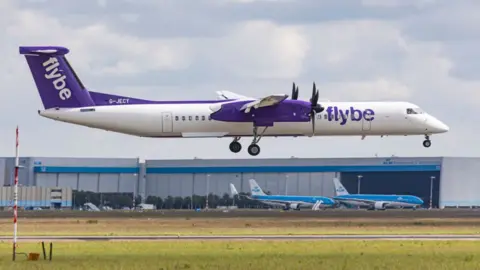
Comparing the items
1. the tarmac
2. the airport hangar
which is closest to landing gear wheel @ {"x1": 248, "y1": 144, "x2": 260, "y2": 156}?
the tarmac

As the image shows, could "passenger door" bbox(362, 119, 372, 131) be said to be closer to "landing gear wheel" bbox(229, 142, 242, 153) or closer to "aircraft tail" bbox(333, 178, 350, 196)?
"landing gear wheel" bbox(229, 142, 242, 153)

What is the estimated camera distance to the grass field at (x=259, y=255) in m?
43.0

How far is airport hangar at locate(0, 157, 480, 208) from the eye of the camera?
190250 millimetres

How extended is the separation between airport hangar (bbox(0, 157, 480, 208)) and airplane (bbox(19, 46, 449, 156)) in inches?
4439

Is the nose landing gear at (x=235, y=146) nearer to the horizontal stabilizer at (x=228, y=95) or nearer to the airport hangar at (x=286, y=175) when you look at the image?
the horizontal stabilizer at (x=228, y=95)

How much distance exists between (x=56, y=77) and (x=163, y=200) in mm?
113537

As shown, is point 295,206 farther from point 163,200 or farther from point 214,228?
point 214,228

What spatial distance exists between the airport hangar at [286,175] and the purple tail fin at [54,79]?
113 m

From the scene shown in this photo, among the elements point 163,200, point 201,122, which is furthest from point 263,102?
point 163,200

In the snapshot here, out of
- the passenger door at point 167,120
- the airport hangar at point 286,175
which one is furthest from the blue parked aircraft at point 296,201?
the passenger door at point 167,120

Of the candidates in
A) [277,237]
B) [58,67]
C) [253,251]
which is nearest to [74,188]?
[58,67]

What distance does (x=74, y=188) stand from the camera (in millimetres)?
195375

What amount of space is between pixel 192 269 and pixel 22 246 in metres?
17.2

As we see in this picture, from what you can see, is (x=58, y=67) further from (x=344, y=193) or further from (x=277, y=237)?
(x=344, y=193)
